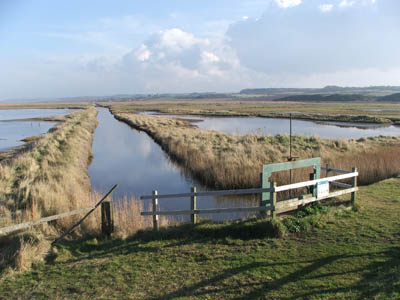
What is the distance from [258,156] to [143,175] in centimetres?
722

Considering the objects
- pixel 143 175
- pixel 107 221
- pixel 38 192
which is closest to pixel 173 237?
pixel 107 221

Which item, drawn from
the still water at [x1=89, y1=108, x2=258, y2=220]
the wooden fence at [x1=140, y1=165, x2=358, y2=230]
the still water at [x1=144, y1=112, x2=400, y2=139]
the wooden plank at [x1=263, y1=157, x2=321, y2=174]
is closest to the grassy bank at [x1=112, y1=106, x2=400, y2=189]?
the still water at [x1=89, y1=108, x2=258, y2=220]

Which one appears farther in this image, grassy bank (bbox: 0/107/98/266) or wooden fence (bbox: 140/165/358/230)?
wooden fence (bbox: 140/165/358/230)

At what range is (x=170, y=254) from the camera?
23.6 feet

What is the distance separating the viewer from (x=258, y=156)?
19703mm

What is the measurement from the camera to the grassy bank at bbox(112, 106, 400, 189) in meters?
16.1

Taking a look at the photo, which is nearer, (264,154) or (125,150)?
(264,154)

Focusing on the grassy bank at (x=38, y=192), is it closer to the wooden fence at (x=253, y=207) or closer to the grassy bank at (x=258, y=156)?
the wooden fence at (x=253, y=207)

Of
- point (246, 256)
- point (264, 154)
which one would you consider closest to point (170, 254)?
point (246, 256)

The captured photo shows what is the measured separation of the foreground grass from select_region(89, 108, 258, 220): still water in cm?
356

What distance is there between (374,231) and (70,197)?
1011cm

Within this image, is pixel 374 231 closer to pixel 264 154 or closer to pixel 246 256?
pixel 246 256

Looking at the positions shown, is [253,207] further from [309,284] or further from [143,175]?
[143,175]

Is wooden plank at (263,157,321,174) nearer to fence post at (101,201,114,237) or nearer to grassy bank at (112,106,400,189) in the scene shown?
fence post at (101,201,114,237)
